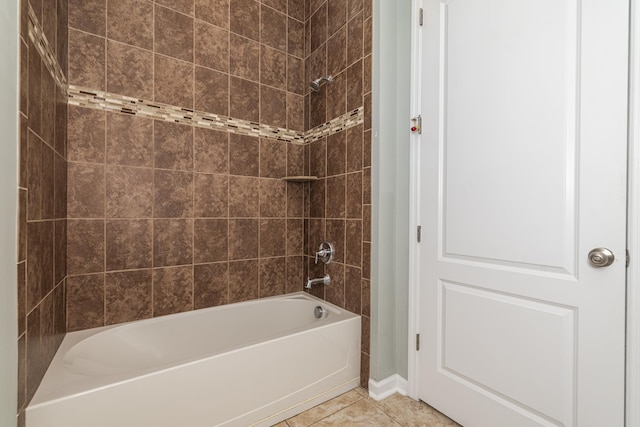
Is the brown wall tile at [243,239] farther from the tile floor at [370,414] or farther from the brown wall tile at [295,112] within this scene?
the tile floor at [370,414]

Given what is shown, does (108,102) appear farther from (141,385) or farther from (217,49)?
(141,385)

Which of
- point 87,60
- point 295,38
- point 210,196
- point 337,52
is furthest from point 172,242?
point 295,38

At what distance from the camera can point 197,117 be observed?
182cm

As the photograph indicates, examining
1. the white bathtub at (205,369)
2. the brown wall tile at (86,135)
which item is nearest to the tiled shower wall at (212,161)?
the brown wall tile at (86,135)

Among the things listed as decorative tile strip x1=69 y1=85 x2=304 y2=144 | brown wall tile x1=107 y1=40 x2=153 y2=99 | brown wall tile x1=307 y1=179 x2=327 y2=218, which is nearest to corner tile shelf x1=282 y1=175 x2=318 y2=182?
brown wall tile x1=307 y1=179 x2=327 y2=218

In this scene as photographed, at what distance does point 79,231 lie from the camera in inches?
59.2

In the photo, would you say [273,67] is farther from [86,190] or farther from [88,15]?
[86,190]

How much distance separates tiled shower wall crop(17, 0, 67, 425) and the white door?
1627mm

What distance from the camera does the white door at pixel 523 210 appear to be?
958 mm

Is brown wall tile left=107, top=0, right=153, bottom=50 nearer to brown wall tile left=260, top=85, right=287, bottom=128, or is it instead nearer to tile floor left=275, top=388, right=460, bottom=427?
brown wall tile left=260, top=85, right=287, bottom=128

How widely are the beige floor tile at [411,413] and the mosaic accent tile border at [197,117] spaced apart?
1.60 meters

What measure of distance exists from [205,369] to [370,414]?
2.83 ft

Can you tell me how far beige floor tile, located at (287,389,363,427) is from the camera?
55.1 inches

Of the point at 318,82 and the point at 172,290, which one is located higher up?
the point at 318,82
